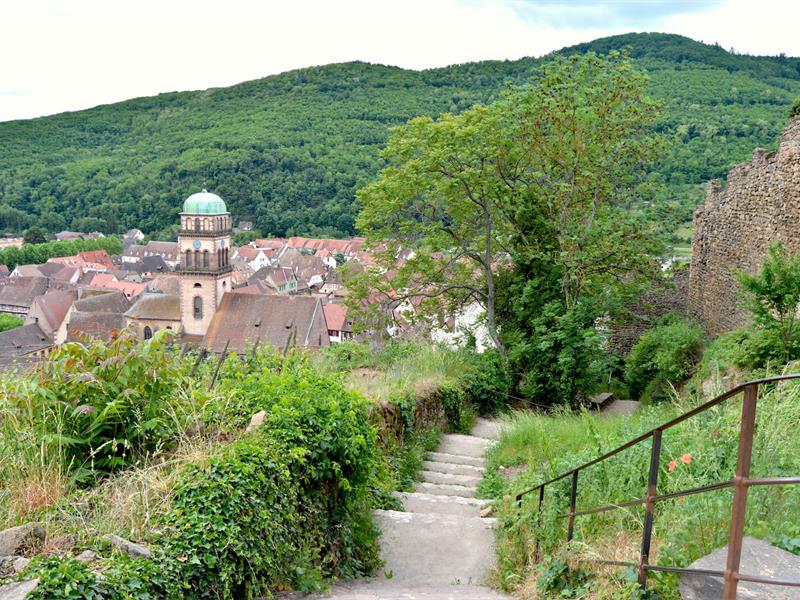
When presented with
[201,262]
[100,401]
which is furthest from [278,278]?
[100,401]

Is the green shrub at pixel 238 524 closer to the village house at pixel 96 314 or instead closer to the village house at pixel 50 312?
the village house at pixel 96 314

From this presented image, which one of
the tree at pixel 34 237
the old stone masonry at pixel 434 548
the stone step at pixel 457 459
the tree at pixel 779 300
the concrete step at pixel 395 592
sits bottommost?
the tree at pixel 34 237

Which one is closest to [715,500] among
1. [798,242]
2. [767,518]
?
[767,518]

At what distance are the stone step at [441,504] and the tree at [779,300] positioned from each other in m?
4.39

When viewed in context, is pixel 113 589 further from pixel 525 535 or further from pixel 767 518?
pixel 525 535

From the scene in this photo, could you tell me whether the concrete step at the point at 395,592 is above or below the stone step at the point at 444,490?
above

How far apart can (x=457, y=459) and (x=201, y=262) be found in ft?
149

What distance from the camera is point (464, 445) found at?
9594 millimetres

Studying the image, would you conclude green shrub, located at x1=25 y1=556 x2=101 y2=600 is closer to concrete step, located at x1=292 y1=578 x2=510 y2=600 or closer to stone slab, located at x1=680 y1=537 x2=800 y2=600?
concrete step, located at x1=292 y1=578 x2=510 y2=600

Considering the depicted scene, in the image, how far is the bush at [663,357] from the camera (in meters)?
12.3

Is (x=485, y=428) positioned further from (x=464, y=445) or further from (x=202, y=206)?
(x=202, y=206)

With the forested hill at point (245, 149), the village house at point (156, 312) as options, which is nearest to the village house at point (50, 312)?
the village house at point (156, 312)

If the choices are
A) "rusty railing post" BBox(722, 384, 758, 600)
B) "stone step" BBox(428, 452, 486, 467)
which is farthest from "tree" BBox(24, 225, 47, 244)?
"rusty railing post" BBox(722, 384, 758, 600)

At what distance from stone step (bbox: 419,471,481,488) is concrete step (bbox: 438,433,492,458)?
31.7 inches
